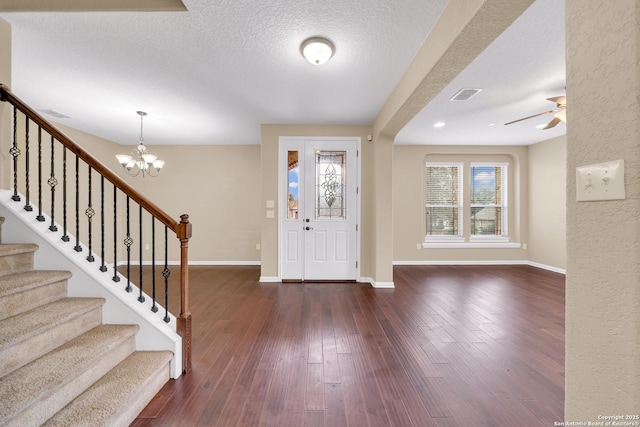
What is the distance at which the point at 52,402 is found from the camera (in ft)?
4.11

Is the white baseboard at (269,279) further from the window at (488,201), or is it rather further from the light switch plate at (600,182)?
the window at (488,201)

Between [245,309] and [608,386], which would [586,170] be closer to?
[608,386]

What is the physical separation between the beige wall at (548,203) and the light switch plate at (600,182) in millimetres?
5452

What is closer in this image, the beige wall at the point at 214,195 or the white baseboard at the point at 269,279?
the white baseboard at the point at 269,279

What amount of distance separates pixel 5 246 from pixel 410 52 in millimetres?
3447

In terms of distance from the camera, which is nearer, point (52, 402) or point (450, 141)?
point (52, 402)

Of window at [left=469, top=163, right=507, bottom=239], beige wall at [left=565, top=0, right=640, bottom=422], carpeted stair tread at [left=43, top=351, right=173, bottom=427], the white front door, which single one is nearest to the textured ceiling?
the white front door

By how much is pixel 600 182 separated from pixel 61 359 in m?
2.53

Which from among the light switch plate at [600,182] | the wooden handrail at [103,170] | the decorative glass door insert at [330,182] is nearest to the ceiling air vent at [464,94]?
the decorative glass door insert at [330,182]

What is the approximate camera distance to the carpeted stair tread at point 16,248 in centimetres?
166

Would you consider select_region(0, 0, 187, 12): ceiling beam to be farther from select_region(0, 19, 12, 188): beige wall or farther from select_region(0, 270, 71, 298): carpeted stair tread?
select_region(0, 270, 71, 298): carpeted stair tread

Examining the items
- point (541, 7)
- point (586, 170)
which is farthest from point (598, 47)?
point (541, 7)

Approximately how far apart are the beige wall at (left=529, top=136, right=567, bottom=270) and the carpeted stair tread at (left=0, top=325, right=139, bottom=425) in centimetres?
674

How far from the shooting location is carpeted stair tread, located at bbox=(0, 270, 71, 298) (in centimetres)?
150
